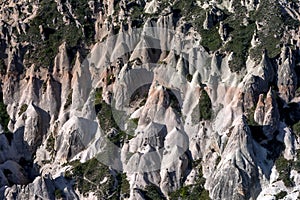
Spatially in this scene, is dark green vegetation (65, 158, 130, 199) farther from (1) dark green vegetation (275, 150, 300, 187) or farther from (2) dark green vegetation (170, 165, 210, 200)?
(1) dark green vegetation (275, 150, 300, 187)

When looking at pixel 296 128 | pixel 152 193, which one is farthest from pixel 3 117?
pixel 296 128

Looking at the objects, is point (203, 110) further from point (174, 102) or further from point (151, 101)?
point (151, 101)

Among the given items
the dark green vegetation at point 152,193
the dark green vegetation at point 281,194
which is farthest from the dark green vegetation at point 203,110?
the dark green vegetation at point 281,194

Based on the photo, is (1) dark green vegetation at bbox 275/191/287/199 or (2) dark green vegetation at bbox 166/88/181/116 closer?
(1) dark green vegetation at bbox 275/191/287/199

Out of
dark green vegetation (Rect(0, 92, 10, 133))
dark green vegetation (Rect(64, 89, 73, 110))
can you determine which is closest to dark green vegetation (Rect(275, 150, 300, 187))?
dark green vegetation (Rect(64, 89, 73, 110))

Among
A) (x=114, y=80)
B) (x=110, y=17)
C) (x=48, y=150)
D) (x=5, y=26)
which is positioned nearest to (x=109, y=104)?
(x=114, y=80)

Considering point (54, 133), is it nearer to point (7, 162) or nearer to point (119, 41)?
point (7, 162)

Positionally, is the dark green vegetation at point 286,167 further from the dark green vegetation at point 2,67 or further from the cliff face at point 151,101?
the dark green vegetation at point 2,67
